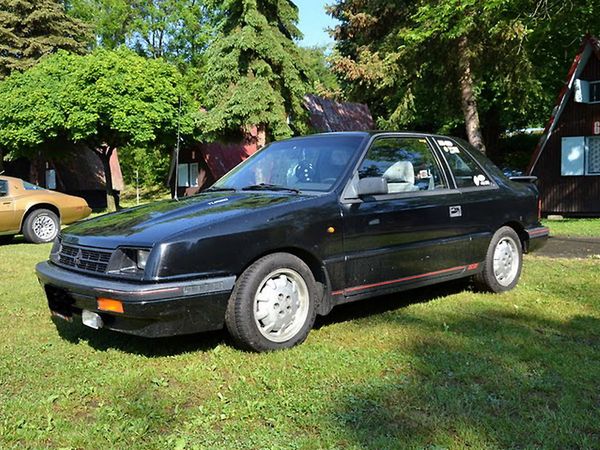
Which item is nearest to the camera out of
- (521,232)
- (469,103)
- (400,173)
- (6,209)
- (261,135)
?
(400,173)

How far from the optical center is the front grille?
405 centimetres

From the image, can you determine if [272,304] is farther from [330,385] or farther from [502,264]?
[502,264]

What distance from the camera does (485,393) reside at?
3455 millimetres

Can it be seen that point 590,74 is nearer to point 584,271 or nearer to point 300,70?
point 300,70

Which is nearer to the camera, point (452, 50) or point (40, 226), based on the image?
point (40, 226)

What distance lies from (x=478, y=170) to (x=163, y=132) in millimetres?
20787

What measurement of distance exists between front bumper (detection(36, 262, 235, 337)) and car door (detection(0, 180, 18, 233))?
26.9 feet

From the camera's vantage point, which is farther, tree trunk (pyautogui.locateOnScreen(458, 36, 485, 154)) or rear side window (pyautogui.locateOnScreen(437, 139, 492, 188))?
tree trunk (pyautogui.locateOnScreen(458, 36, 485, 154))

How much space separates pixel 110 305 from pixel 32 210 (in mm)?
9027

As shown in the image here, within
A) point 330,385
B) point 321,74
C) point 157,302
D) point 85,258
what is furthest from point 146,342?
point 321,74

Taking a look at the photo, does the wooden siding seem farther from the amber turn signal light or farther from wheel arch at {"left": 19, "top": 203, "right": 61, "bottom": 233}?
the amber turn signal light

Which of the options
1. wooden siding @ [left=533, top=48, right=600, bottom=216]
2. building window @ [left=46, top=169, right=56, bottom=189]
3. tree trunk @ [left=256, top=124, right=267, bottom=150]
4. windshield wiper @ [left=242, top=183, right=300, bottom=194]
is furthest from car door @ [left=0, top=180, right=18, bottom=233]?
building window @ [left=46, top=169, right=56, bottom=189]

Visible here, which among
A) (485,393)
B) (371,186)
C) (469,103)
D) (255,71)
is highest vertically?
(255,71)

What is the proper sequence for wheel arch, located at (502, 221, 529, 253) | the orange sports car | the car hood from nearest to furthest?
1. the car hood
2. wheel arch, located at (502, 221, 529, 253)
3. the orange sports car
